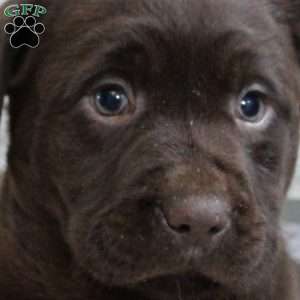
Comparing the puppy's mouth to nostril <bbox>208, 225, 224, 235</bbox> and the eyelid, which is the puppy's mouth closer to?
nostril <bbox>208, 225, 224, 235</bbox>

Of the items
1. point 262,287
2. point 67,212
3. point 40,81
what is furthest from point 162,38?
point 262,287

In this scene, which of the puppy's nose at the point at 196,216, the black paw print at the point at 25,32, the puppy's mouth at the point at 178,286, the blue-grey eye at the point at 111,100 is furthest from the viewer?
the black paw print at the point at 25,32

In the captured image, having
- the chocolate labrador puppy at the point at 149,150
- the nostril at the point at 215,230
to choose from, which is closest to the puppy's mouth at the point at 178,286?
the chocolate labrador puppy at the point at 149,150

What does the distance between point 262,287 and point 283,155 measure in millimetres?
324

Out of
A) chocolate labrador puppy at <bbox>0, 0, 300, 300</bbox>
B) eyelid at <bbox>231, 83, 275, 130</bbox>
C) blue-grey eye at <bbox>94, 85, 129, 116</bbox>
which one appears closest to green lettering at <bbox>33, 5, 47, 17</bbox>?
chocolate labrador puppy at <bbox>0, 0, 300, 300</bbox>

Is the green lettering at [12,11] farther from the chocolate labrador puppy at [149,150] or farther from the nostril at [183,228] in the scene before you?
the nostril at [183,228]

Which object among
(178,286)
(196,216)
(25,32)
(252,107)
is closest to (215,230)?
(196,216)

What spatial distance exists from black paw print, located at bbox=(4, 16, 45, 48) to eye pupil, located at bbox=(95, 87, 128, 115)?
23 cm

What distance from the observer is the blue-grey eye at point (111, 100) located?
5.49ft

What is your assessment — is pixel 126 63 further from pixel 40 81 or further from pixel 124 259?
pixel 124 259

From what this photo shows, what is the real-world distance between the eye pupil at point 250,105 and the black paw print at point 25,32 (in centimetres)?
49

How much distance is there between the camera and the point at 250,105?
5.75 ft

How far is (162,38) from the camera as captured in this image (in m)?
1.65

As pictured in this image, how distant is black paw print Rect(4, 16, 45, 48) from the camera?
1.80 metres
